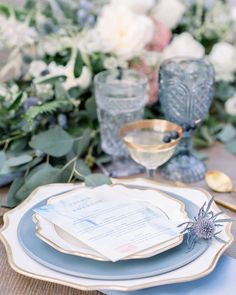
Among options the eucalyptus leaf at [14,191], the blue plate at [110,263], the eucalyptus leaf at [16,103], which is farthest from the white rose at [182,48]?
the blue plate at [110,263]

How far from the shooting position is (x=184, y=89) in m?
0.99

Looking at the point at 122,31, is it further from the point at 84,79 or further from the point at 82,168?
the point at 82,168

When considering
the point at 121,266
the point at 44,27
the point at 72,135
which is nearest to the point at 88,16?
the point at 44,27

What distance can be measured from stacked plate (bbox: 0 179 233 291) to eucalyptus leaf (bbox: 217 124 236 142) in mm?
404

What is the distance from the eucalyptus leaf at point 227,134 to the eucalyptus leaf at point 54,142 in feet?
1.06

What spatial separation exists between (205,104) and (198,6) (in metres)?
0.45

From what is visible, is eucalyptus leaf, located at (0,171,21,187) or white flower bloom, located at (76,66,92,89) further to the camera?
white flower bloom, located at (76,66,92,89)

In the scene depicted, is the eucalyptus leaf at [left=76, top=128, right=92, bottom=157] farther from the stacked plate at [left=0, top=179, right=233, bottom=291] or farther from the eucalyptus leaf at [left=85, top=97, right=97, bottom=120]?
the stacked plate at [left=0, top=179, right=233, bottom=291]

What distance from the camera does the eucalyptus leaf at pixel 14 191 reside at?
0.86 m

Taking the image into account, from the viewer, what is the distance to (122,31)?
3.66ft

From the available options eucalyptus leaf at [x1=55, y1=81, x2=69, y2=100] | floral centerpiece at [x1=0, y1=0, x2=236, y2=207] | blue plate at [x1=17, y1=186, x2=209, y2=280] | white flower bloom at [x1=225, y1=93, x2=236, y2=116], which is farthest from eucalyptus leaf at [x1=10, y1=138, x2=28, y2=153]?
white flower bloom at [x1=225, y1=93, x2=236, y2=116]

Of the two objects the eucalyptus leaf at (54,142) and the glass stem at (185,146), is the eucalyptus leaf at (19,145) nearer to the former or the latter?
the eucalyptus leaf at (54,142)

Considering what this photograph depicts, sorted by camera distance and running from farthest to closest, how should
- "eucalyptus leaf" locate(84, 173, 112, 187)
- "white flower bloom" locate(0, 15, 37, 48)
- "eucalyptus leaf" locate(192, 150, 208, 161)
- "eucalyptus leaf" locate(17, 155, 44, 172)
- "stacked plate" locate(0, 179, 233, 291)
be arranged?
"white flower bloom" locate(0, 15, 37, 48) → "eucalyptus leaf" locate(192, 150, 208, 161) → "eucalyptus leaf" locate(17, 155, 44, 172) → "eucalyptus leaf" locate(84, 173, 112, 187) → "stacked plate" locate(0, 179, 233, 291)

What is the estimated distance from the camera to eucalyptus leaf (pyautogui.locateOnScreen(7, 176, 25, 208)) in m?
0.86
